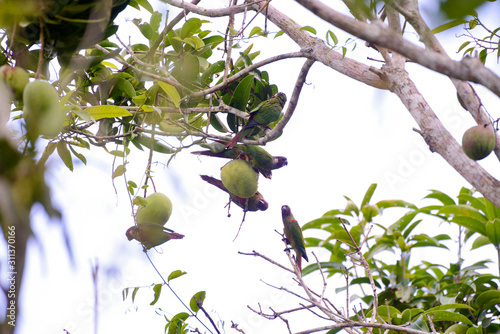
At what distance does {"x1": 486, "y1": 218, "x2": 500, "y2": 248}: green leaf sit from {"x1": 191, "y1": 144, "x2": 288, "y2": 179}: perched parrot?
1.12m

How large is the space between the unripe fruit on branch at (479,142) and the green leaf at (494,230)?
1.09 meters

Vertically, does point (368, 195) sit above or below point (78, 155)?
below

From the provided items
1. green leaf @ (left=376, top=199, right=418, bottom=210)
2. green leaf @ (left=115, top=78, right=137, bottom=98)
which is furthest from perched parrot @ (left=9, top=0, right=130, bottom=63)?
green leaf @ (left=376, top=199, right=418, bottom=210)

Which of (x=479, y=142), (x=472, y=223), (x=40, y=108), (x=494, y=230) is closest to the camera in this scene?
(x=40, y=108)

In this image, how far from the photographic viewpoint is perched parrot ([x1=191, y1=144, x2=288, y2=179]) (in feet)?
5.57

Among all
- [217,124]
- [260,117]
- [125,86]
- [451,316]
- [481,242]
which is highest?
[125,86]

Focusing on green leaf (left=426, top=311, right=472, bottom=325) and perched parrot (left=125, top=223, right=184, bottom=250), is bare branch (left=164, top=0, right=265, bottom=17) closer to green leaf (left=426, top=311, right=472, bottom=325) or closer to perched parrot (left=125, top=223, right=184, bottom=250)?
perched parrot (left=125, top=223, right=184, bottom=250)

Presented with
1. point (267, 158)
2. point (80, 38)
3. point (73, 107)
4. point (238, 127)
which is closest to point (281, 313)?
point (267, 158)

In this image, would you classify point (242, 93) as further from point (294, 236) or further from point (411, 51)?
point (411, 51)

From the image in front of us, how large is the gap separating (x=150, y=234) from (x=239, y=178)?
357 mm

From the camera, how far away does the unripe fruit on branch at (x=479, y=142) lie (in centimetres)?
122

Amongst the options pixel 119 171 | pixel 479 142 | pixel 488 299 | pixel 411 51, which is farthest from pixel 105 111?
pixel 488 299

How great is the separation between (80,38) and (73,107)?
308 mm

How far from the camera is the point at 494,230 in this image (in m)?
2.20
